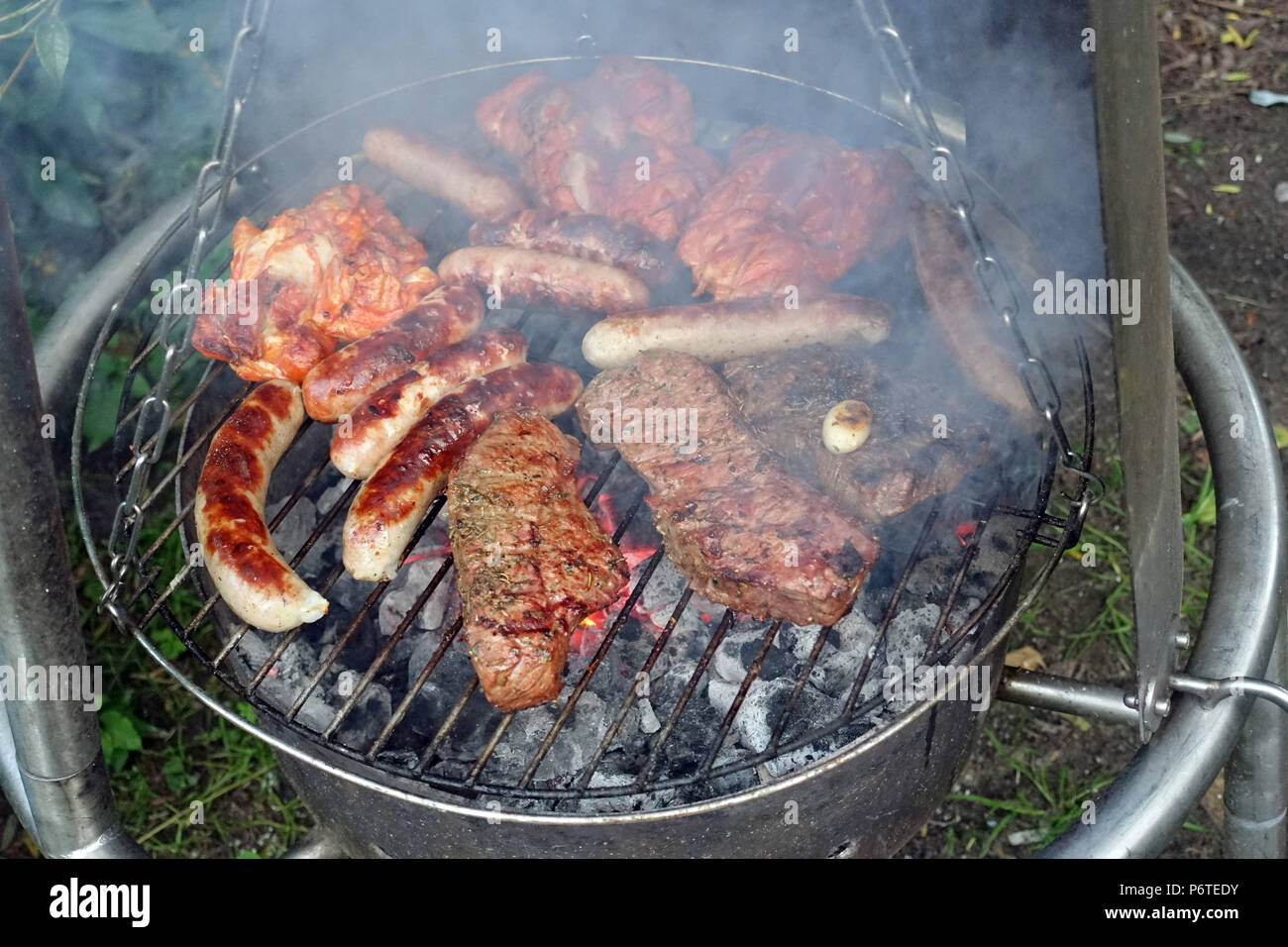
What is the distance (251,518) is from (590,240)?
1623 mm

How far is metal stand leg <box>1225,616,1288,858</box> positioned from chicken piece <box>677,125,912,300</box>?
6.22ft

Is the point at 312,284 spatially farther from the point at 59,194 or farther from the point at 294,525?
the point at 59,194

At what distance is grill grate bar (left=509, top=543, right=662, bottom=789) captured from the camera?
2697 millimetres

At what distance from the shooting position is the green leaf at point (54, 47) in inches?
141

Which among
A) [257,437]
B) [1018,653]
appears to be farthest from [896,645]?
[257,437]

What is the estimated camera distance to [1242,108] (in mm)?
6277

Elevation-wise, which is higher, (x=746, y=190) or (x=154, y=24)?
(x=154, y=24)

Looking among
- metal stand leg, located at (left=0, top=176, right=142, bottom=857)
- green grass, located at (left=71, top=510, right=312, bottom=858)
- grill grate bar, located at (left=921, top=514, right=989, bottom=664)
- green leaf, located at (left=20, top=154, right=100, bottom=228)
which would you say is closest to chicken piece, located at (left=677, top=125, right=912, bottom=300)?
grill grate bar, located at (left=921, top=514, right=989, bottom=664)

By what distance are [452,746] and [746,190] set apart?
7.69 ft

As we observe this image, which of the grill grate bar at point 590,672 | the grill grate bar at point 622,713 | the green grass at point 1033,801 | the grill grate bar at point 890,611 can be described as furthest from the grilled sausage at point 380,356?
the green grass at point 1033,801

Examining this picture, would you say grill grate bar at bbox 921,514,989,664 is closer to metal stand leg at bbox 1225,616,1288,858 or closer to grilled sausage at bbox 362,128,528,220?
metal stand leg at bbox 1225,616,1288,858

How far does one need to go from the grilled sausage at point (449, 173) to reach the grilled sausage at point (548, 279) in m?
0.32
